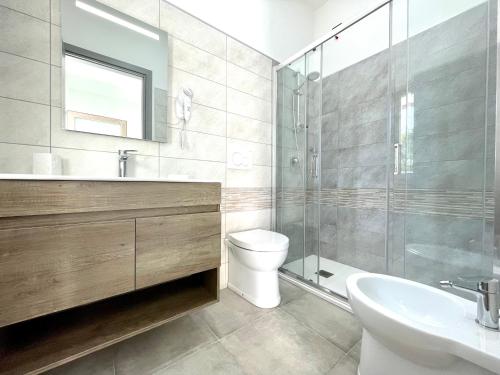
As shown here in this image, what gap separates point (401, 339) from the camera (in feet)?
2.25

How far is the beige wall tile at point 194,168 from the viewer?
1408 millimetres

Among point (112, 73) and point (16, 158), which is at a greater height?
point (112, 73)

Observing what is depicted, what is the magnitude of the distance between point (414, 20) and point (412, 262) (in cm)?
155

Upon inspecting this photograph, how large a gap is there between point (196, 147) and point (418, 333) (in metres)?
1.47

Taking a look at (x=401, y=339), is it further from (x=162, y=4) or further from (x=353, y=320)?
(x=162, y=4)

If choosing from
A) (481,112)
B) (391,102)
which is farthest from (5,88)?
(481,112)

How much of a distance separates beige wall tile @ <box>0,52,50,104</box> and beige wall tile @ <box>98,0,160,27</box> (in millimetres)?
542

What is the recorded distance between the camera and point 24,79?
1001mm

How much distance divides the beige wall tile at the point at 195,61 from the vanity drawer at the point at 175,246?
3.56ft

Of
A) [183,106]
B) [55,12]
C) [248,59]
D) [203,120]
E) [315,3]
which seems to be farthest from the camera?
[315,3]

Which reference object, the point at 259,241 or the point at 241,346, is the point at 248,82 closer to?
the point at 259,241

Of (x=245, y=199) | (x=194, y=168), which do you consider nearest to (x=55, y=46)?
(x=194, y=168)

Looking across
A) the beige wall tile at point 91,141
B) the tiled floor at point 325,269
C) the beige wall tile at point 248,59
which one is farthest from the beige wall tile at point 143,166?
the tiled floor at point 325,269

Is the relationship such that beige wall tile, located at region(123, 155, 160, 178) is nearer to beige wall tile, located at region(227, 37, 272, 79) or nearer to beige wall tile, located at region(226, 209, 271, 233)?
beige wall tile, located at region(226, 209, 271, 233)
